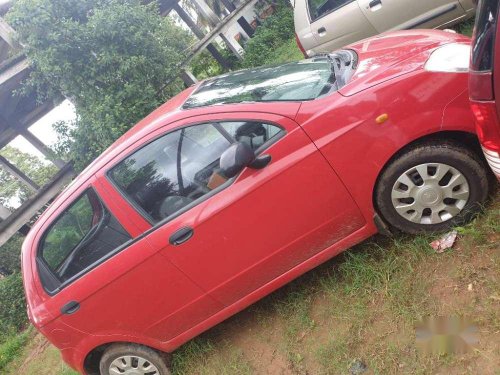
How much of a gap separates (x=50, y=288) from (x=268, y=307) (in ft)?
5.63

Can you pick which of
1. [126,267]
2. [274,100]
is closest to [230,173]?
[274,100]

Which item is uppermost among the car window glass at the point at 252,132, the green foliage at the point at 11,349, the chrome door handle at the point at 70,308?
the car window glass at the point at 252,132

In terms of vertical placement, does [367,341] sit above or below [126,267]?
below

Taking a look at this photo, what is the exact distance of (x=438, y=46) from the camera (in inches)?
111

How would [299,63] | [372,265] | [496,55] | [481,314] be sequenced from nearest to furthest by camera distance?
[496,55] → [481,314] → [372,265] → [299,63]

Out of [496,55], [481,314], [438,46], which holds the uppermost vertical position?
[496,55]

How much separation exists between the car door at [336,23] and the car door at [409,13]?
0.13m

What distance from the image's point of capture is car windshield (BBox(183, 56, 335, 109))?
Result: 9.31 ft

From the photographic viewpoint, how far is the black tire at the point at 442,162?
2.59 m

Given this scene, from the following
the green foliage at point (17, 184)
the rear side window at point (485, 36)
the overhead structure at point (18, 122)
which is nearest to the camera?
the rear side window at point (485, 36)

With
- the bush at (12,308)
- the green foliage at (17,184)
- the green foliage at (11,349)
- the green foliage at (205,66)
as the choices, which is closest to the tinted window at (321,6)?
the green foliage at (11,349)

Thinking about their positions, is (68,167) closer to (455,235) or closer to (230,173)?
(230,173)

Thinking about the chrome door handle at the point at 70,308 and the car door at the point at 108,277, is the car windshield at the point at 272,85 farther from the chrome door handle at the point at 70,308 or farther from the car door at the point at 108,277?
the chrome door handle at the point at 70,308

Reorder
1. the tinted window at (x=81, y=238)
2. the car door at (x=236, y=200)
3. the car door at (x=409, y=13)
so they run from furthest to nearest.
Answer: the car door at (x=409, y=13), the tinted window at (x=81, y=238), the car door at (x=236, y=200)
